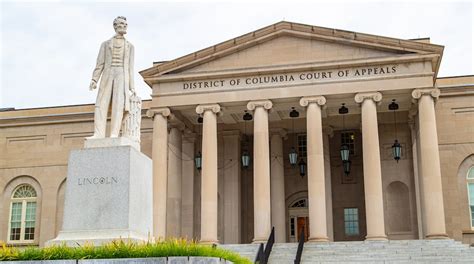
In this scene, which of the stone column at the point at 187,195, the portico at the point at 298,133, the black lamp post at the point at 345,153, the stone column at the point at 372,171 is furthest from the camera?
the stone column at the point at 187,195

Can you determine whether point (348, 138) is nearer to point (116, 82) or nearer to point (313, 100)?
point (313, 100)

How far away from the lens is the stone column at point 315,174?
2814 cm

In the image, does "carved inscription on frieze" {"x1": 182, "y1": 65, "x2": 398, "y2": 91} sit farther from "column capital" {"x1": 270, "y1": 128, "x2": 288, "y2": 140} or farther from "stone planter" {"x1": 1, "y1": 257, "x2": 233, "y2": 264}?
"stone planter" {"x1": 1, "y1": 257, "x2": 233, "y2": 264}

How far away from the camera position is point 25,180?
39375 millimetres

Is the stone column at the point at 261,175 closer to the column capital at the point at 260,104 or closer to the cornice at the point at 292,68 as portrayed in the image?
the column capital at the point at 260,104

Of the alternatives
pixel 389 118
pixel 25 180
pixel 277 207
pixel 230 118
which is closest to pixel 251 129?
pixel 230 118

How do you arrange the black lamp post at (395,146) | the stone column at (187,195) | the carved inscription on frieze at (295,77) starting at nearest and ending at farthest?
the carved inscription on frieze at (295,77)
the black lamp post at (395,146)
the stone column at (187,195)

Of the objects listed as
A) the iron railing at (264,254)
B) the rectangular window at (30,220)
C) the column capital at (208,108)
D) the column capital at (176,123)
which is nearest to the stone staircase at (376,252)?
the iron railing at (264,254)

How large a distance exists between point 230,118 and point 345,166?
6.45 meters

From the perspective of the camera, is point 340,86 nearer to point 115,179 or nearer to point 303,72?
point 303,72

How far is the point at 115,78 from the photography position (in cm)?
1191

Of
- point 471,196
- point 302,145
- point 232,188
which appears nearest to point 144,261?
point 232,188

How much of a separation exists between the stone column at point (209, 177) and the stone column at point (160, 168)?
1879 millimetres

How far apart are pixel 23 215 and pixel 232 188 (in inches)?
517
